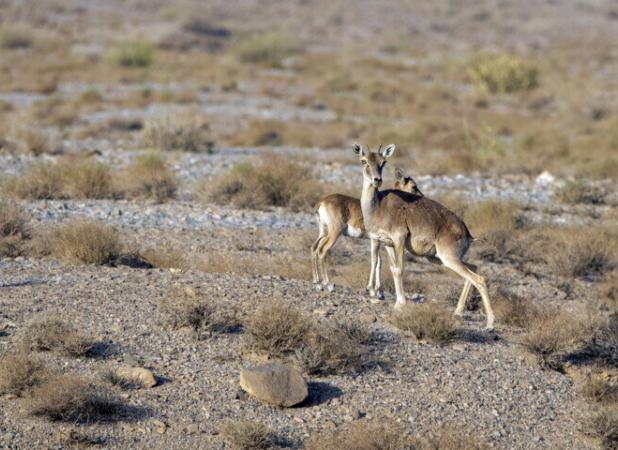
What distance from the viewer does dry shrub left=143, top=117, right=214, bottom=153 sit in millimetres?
23844

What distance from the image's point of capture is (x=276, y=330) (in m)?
9.73

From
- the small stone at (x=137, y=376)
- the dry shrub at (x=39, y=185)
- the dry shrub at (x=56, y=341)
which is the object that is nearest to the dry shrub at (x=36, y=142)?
the dry shrub at (x=39, y=185)

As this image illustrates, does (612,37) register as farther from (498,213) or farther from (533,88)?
(498,213)

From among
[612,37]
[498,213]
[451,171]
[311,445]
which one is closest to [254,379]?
[311,445]

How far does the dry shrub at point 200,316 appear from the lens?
397 inches

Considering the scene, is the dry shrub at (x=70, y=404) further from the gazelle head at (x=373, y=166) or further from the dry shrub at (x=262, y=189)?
the dry shrub at (x=262, y=189)

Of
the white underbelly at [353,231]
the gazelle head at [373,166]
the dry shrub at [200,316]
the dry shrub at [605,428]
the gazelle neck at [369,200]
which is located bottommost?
the dry shrub at [605,428]

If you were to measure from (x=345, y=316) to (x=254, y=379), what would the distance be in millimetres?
2001

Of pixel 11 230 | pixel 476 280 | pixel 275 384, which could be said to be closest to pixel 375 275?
pixel 476 280

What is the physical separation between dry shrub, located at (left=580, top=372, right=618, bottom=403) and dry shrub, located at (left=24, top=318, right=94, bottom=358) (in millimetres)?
4782

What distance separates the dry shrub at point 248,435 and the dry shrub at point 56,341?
1.85 meters

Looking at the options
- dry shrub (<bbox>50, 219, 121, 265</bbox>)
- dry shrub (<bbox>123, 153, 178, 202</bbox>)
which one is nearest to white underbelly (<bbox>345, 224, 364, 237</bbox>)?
dry shrub (<bbox>50, 219, 121, 265</bbox>)

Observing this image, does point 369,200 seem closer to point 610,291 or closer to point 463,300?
point 463,300

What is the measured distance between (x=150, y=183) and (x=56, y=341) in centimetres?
853
